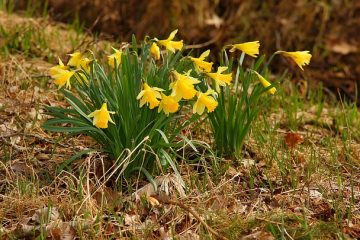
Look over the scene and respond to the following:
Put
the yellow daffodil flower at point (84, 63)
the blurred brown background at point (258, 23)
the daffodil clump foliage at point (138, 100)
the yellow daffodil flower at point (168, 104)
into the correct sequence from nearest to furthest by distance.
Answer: the yellow daffodil flower at point (168, 104) < the daffodil clump foliage at point (138, 100) < the yellow daffodil flower at point (84, 63) < the blurred brown background at point (258, 23)

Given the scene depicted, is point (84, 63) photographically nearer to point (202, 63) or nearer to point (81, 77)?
point (81, 77)

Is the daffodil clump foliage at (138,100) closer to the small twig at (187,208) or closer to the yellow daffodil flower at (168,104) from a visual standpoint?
the yellow daffodil flower at (168,104)

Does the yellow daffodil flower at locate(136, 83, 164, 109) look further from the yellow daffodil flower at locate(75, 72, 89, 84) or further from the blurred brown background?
the blurred brown background

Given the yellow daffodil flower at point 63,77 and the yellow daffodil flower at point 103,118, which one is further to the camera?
the yellow daffodil flower at point 63,77

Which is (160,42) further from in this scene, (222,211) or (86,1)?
(86,1)

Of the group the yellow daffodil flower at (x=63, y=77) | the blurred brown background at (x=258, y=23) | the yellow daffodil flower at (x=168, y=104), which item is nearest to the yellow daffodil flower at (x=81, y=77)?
the yellow daffodil flower at (x=63, y=77)

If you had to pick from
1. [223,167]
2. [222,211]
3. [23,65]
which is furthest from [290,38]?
[222,211]

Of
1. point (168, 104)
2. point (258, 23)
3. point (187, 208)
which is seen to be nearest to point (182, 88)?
point (168, 104)
